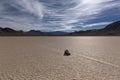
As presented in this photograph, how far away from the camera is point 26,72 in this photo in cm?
562

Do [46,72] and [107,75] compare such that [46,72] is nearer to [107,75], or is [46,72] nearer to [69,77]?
[69,77]

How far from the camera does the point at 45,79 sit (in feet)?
15.8

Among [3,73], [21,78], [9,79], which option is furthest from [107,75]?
[3,73]

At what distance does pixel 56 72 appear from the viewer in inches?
221

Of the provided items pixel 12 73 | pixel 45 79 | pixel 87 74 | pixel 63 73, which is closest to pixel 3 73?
pixel 12 73

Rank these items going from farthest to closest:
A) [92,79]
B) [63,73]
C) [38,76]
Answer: [63,73] → [38,76] → [92,79]

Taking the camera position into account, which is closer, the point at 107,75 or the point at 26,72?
the point at 107,75

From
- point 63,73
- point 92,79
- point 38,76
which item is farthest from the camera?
point 63,73

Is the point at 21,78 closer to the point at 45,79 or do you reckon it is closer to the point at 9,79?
the point at 9,79

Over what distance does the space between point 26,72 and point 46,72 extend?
699 mm

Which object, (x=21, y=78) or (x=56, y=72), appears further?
(x=56, y=72)

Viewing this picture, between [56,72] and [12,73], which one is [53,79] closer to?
[56,72]

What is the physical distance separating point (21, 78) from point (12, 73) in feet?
2.35

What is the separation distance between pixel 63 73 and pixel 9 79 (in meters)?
1.76
